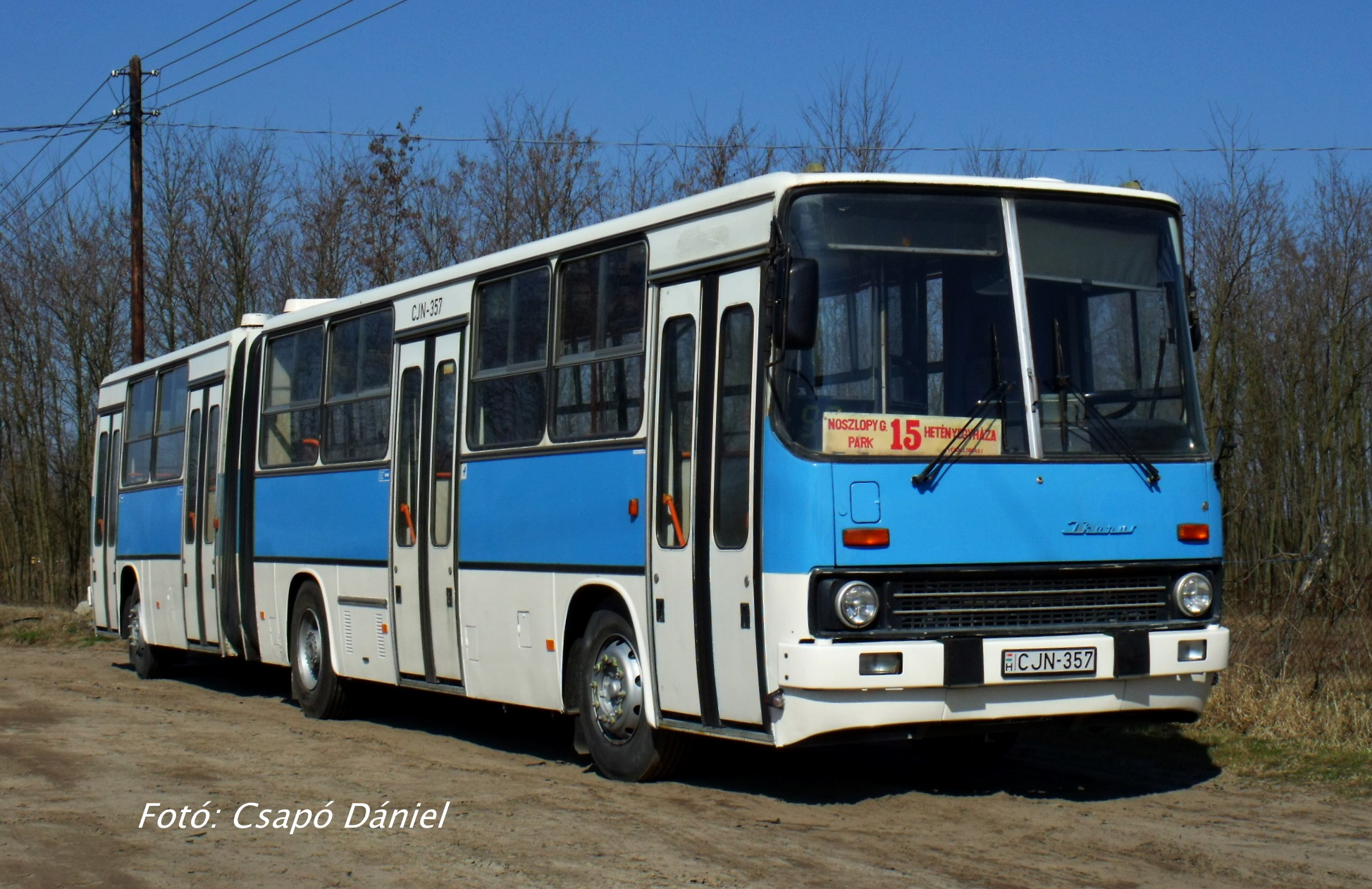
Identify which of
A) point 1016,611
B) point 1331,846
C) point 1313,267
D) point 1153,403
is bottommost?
point 1331,846

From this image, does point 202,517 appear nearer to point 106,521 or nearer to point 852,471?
point 106,521

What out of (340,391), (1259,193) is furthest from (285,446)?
(1259,193)

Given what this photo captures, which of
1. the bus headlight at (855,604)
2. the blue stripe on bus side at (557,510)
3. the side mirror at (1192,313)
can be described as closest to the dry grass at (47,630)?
the blue stripe on bus side at (557,510)

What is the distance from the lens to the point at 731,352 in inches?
330

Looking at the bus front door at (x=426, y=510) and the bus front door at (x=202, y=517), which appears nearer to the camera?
the bus front door at (x=426, y=510)

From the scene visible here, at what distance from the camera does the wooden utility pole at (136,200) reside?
84.5 ft

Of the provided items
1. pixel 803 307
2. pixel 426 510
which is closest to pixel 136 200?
pixel 426 510

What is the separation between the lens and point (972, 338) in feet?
26.4

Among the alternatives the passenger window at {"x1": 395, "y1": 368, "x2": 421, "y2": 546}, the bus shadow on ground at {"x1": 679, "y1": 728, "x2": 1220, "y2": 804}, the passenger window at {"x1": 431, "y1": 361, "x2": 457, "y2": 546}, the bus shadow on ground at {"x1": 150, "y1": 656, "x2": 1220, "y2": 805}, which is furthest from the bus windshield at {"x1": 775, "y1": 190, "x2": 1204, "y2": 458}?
the passenger window at {"x1": 395, "y1": 368, "x2": 421, "y2": 546}

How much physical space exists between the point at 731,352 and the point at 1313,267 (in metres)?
19.9

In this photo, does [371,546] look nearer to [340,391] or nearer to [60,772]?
[340,391]

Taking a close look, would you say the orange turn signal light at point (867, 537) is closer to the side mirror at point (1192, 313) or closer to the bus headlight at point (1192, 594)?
the bus headlight at point (1192, 594)

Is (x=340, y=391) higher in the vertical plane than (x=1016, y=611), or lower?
higher

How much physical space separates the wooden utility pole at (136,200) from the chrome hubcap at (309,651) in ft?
41.5
